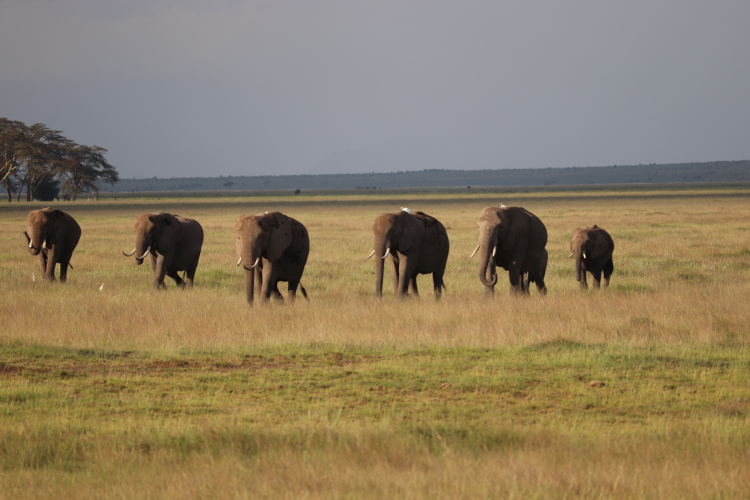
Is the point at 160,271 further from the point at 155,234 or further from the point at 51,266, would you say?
the point at 51,266

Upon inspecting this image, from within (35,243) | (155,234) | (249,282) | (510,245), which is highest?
(155,234)

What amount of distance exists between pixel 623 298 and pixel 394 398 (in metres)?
7.85

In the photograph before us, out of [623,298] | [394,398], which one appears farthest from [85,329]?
[623,298]

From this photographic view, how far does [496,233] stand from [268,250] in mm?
4158

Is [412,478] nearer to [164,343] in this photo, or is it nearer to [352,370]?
[352,370]

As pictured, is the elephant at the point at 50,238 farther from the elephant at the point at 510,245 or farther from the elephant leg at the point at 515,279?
the elephant leg at the point at 515,279

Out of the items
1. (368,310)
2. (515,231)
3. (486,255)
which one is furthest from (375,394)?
(515,231)

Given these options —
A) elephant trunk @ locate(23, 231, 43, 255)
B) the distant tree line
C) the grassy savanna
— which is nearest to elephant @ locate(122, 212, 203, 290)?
the grassy savanna

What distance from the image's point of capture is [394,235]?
14961 mm

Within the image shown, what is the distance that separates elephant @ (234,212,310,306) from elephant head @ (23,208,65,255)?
5.87 meters

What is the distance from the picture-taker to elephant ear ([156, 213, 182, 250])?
17.1 m

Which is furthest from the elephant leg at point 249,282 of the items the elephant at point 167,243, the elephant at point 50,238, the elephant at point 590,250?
the elephant at point 590,250

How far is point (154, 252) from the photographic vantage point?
58.4 ft

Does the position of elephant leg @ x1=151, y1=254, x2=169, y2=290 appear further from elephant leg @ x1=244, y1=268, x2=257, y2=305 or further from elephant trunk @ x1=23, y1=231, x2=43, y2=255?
elephant leg @ x1=244, y1=268, x2=257, y2=305
